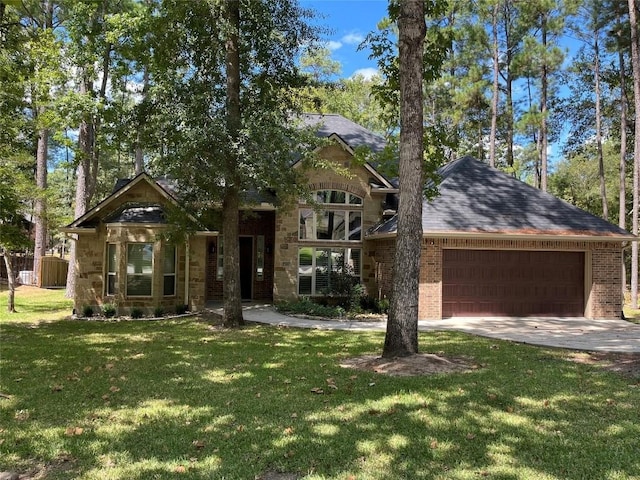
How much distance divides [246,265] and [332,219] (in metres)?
4.19

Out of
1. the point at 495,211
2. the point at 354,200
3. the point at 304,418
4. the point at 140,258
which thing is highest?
the point at 354,200

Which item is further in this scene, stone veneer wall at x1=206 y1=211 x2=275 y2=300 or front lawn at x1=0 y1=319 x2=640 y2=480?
stone veneer wall at x1=206 y1=211 x2=275 y2=300

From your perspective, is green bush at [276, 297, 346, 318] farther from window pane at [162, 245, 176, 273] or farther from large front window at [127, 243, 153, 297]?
large front window at [127, 243, 153, 297]

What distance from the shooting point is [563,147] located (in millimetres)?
29594

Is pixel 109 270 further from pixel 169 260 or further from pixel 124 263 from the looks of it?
pixel 169 260

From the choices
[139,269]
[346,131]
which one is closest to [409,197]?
[139,269]

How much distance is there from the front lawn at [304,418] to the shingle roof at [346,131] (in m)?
11.9

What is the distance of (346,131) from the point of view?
2034 cm

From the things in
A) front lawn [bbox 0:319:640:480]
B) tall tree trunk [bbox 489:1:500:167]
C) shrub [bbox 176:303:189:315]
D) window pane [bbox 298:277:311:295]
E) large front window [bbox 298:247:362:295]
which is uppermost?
tall tree trunk [bbox 489:1:500:167]

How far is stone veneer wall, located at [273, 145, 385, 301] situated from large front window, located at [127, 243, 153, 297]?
3921mm

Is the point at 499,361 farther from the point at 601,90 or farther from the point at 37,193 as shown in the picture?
the point at 601,90

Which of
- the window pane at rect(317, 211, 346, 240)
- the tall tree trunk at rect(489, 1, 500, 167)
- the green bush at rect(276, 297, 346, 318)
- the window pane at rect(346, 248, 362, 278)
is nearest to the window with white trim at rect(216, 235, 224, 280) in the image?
the green bush at rect(276, 297, 346, 318)

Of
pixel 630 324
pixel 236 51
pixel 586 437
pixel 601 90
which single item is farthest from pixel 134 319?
pixel 601 90

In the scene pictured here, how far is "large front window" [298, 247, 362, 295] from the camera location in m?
16.9
